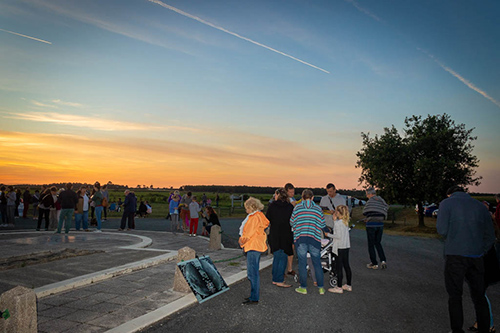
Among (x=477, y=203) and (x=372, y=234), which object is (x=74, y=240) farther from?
(x=477, y=203)

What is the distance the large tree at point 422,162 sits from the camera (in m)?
24.2

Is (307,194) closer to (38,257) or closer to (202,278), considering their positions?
(202,278)

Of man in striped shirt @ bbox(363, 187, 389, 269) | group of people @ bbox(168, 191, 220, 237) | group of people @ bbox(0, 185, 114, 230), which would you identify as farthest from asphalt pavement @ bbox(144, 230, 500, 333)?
group of people @ bbox(0, 185, 114, 230)

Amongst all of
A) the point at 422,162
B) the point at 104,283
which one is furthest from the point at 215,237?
the point at 422,162

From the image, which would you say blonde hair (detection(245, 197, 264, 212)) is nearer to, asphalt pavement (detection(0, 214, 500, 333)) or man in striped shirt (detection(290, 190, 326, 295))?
man in striped shirt (detection(290, 190, 326, 295))

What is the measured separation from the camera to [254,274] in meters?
6.34

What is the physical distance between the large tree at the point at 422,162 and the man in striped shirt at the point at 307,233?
19697mm

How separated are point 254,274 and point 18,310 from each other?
3.54m

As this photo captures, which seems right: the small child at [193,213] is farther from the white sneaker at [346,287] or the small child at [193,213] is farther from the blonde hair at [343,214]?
the white sneaker at [346,287]

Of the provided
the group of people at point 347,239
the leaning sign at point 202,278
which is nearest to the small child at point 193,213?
the group of people at point 347,239

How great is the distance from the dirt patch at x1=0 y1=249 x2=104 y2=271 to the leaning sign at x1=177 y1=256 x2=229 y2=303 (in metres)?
5.18

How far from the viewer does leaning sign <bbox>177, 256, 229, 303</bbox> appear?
6.43 metres

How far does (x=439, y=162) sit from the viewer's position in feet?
79.8

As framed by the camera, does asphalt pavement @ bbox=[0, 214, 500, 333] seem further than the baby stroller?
No
